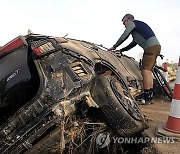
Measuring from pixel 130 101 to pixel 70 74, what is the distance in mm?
700

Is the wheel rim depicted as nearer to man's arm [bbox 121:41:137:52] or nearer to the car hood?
the car hood

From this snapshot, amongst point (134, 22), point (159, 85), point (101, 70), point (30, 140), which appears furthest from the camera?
point (159, 85)

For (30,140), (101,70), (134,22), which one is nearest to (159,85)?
(134,22)

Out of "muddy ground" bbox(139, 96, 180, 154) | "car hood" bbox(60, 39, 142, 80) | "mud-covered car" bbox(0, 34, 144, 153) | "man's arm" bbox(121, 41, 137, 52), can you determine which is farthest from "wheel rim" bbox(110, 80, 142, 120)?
"man's arm" bbox(121, 41, 137, 52)

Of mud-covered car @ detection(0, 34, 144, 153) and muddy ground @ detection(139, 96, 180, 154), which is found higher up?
mud-covered car @ detection(0, 34, 144, 153)

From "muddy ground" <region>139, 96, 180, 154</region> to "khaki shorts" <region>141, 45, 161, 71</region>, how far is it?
0.71m

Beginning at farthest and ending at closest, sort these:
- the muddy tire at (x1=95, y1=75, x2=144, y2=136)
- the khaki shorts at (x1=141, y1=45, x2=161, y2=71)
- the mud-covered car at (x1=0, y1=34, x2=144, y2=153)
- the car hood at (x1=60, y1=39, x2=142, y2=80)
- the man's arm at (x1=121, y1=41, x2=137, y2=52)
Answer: the man's arm at (x1=121, y1=41, x2=137, y2=52) < the khaki shorts at (x1=141, y1=45, x2=161, y2=71) < the car hood at (x1=60, y1=39, x2=142, y2=80) < the muddy tire at (x1=95, y1=75, x2=144, y2=136) < the mud-covered car at (x1=0, y1=34, x2=144, y2=153)

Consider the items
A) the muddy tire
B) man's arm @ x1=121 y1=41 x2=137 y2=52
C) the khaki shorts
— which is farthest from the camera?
man's arm @ x1=121 y1=41 x2=137 y2=52

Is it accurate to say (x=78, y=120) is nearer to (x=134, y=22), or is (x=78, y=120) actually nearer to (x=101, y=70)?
(x=101, y=70)

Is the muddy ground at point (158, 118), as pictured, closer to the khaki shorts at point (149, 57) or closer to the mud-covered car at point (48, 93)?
the mud-covered car at point (48, 93)

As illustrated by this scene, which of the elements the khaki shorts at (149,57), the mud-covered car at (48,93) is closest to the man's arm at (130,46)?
the khaki shorts at (149,57)

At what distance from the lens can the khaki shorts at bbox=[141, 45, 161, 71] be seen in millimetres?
5742

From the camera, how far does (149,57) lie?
582 centimetres

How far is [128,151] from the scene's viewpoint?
3289 millimetres
